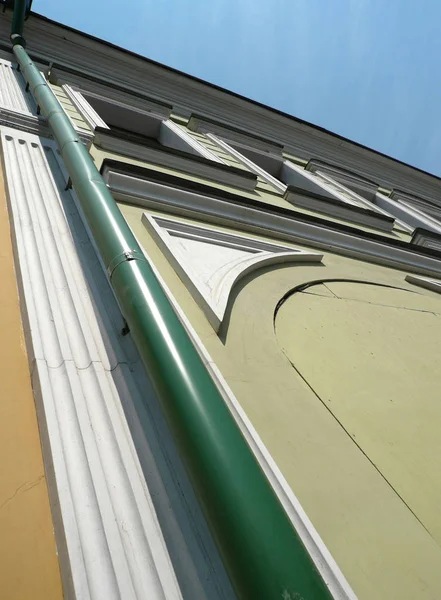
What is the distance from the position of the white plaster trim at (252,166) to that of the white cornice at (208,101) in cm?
125

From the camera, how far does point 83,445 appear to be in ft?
3.54

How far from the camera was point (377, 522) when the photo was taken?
1147mm

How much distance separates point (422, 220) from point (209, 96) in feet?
12.2

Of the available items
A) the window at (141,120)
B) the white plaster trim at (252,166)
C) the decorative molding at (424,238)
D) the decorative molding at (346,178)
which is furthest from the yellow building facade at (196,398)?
the decorative molding at (346,178)

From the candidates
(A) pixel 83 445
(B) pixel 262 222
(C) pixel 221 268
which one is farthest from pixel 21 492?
(B) pixel 262 222

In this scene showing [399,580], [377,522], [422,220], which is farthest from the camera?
[422,220]

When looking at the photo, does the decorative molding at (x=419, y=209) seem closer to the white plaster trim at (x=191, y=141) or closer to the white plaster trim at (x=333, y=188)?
the white plaster trim at (x=333, y=188)

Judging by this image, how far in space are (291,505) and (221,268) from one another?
1165 mm

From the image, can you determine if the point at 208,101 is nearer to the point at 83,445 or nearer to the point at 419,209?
the point at 419,209

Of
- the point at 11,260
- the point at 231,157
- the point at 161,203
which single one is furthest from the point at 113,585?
the point at 231,157

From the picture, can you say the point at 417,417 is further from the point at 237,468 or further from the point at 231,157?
the point at 231,157

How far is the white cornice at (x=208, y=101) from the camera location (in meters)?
5.29

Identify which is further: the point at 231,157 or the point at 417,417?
the point at 231,157

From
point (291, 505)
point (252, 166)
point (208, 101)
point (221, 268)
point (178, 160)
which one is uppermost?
point (208, 101)
